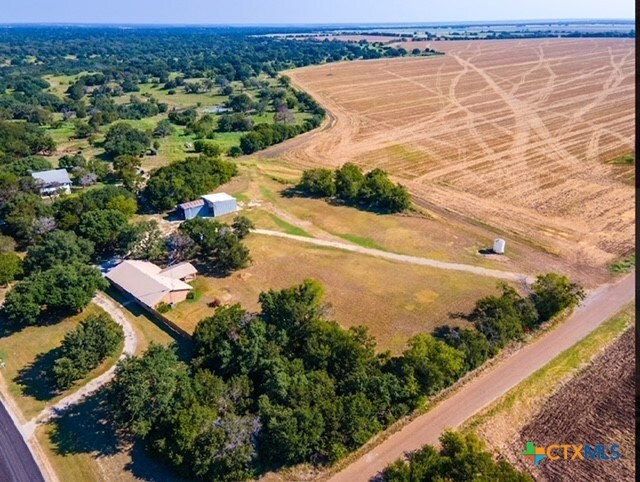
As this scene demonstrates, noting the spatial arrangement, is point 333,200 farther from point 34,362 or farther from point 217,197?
point 34,362

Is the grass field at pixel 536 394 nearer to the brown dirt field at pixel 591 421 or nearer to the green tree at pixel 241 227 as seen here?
the brown dirt field at pixel 591 421

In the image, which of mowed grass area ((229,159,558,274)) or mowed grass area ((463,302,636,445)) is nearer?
mowed grass area ((463,302,636,445))

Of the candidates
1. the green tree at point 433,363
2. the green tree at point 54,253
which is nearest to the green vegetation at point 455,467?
the green tree at point 433,363

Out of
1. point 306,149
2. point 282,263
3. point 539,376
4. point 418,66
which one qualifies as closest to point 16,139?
point 306,149

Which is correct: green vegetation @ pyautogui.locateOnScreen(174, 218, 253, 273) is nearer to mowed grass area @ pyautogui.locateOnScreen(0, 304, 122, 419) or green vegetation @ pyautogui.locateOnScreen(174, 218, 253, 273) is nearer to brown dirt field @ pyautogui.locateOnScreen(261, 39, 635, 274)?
mowed grass area @ pyautogui.locateOnScreen(0, 304, 122, 419)

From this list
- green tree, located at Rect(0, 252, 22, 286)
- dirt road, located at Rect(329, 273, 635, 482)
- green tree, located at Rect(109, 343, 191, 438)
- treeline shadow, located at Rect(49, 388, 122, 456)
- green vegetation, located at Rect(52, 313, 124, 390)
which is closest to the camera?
dirt road, located at Rect(329, 273, 635, 482)

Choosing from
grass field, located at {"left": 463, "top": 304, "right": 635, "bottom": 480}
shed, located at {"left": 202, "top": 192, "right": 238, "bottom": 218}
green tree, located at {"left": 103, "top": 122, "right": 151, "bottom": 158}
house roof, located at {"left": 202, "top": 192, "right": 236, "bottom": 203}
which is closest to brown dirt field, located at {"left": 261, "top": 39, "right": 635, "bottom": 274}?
grass field, located at {"left": 463, "top": 304, "right": 635, "bottom": 480}

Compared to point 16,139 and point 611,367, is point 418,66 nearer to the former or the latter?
point 16,139
